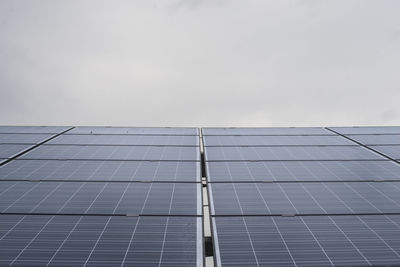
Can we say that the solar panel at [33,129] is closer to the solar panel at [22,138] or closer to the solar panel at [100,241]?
the solar panel at [22,138]

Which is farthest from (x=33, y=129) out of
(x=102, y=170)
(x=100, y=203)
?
(x=100, y=203)

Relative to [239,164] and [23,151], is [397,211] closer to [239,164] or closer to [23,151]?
[239,164]

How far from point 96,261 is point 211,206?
10.7ft

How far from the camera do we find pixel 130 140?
14141 millimetres

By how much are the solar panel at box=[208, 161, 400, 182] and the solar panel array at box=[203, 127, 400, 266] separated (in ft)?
0.11

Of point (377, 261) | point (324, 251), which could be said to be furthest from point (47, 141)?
point (377, 261)

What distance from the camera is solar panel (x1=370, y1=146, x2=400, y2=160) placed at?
11.6 metres

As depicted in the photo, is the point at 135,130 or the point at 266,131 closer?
the point at 266,131

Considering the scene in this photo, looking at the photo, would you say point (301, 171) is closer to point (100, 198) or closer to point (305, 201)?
point (305, 201)

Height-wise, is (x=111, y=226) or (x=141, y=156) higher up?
(x=141, y=156)

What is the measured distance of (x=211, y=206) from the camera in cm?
780

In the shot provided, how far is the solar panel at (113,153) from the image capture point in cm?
1152

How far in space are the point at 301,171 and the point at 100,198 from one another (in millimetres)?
6864

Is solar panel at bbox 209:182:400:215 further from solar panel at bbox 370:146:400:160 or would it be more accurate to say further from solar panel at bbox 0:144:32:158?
solar panel at bbox 0:144:32:158
